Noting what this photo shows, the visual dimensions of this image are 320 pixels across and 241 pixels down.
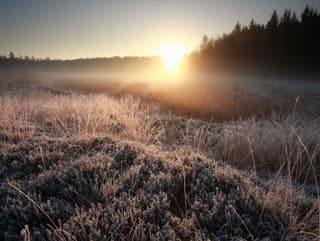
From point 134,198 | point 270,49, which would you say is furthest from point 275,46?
point 134,198

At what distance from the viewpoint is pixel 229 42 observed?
48.4 m

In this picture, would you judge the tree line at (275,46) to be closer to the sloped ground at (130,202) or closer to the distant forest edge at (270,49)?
the distant forest edge at (270,49)

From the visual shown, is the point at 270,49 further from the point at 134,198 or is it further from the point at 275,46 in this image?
the point at 134,198

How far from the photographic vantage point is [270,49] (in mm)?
42438

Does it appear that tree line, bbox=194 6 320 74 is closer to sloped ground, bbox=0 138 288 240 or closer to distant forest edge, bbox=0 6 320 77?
distant forest edge, bbox=0 6 320 77

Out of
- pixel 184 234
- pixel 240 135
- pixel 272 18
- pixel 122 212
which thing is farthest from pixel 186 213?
pixel 272 18

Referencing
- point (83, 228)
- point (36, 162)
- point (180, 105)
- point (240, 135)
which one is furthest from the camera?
point (180, 105)

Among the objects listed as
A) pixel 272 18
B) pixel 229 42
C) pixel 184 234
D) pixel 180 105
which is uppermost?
pixel 272 18

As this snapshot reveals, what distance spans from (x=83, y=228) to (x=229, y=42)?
1936 inches

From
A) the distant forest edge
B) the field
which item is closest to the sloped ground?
the field

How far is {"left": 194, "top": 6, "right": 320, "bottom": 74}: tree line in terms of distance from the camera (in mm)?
39688

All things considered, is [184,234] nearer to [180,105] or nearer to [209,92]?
[180,105]

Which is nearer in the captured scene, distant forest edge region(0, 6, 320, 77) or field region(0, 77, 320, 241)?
field region(0, 77, 320, 241)

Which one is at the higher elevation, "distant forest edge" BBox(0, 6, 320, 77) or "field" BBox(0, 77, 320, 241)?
"distant forest edge" BBox(0, 6, 320, 77)
